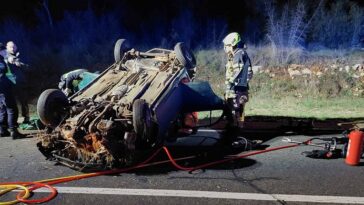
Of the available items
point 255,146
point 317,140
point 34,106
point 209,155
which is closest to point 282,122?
point 317,140

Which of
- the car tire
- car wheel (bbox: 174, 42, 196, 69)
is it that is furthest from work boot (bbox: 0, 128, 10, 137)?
car wheel (bbox: 174, 42, 196, 69)

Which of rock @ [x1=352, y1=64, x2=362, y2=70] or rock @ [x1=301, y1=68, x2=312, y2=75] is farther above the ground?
rock @ [x1=352, y1=64, x2=362, y2=70]

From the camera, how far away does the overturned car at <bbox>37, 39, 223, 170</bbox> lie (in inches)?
213

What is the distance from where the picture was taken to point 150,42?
14.2 m

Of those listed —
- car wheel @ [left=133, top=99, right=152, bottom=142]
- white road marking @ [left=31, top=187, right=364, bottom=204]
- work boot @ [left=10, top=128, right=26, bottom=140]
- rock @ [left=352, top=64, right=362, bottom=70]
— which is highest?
rock @ [left=352, top=64, right=362, bottom=70]

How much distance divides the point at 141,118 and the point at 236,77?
7.68 feet

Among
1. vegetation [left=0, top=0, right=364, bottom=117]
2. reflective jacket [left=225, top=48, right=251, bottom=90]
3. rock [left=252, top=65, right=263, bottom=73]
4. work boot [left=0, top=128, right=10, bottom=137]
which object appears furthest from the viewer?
rock [left=252, top=65, right=263, bottom=73]

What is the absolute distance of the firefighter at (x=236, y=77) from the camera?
7168 mm

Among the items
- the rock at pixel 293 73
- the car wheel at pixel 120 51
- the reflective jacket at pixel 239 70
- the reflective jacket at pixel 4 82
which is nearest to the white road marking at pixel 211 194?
the reflective jacket at pixel 239 70

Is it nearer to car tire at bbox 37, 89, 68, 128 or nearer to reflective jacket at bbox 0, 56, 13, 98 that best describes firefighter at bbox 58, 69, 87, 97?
reflective jacket at bbox 0, 56, 13, 98

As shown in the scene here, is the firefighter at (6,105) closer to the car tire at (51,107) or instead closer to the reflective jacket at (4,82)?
the reflective jacket at (4,82)

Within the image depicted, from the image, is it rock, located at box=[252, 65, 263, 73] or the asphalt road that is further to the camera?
rock, located at box=[252, 65, 263, 73]

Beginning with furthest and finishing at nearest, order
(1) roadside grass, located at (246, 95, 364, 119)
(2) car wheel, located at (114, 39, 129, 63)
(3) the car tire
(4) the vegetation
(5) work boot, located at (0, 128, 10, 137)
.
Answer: (4) the vegetation < (1) roadside grass, located at (246, 95, 364, 119) < (5) work boot, located at (0, 128, 10, 137) < (2) car wheel, located at (114, 39, 129, 63) < (3) the car tire

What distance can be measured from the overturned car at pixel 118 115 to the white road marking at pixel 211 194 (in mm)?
452
